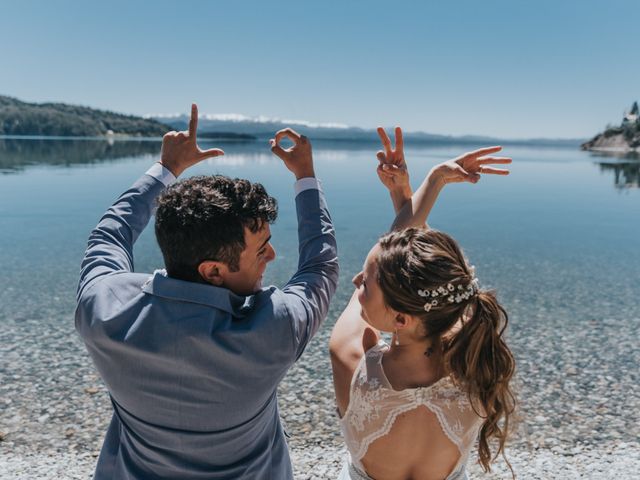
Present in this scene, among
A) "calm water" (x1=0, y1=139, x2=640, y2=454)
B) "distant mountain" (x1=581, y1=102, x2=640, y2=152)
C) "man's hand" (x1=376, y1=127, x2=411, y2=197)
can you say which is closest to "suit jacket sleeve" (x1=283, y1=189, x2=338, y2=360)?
"man's hand" (x1=376, y1=127, x2=411, y2=197)

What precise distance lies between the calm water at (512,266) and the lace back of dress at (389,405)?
3.82 metres

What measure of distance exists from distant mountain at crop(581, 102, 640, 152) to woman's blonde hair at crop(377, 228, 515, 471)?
100 meters

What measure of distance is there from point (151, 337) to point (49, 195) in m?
26.4

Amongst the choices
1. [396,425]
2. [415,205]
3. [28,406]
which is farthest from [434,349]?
[28,406]

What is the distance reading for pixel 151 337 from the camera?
1356 mm

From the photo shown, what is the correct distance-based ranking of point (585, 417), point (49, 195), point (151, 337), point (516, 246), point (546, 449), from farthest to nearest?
point (49, 195) < point (516, 246) < point (585, 417) < point (546, 449) < point (151, 337)

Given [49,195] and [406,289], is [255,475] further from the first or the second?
[49,195]

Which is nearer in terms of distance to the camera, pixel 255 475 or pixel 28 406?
pixel 255 475

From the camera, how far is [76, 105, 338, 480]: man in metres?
1.38

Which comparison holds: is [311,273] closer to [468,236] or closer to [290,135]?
[290,135]

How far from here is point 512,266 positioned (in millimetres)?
12688

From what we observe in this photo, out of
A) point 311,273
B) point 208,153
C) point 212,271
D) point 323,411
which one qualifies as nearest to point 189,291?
point 212,271

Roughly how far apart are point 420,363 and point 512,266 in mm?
11686

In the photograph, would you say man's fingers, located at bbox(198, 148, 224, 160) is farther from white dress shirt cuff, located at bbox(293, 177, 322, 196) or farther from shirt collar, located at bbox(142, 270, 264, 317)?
shirt collar, located at bbox(142, 270, 264, 317)
